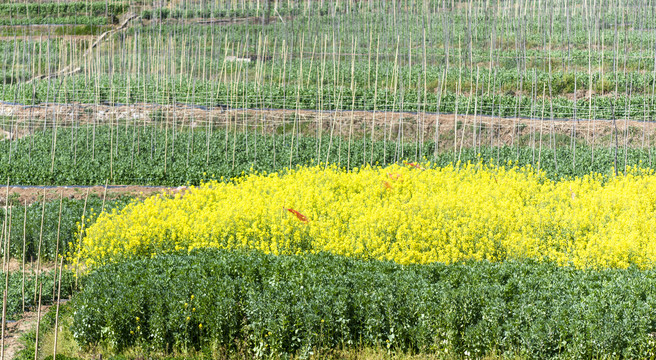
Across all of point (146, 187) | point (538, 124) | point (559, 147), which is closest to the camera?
point (146, 187)

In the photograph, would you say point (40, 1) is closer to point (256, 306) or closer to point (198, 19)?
point (198, 19)

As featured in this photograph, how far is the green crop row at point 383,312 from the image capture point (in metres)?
8.48

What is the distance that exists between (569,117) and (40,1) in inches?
1575

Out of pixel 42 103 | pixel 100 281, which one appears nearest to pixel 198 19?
pixel 42 103

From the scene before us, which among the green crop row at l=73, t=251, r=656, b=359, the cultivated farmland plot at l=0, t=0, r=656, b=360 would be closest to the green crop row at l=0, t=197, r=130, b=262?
the cultivated farmland plot at l=0, t=0, r=656, b=360

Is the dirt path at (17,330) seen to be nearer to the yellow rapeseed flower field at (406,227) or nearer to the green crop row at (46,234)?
the yellow rapeseed flower field at (406,227)

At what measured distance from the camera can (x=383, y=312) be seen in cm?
912

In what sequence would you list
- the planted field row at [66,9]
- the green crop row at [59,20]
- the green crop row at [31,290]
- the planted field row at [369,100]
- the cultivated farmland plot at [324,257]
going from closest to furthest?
the cultivated farmland plot at [324,257] → the green crop row at [31,290] → the planted field row at [369,100] → the green crop row at [59,20] → the planted field row at [66,9]

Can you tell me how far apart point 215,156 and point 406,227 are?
10.9 m

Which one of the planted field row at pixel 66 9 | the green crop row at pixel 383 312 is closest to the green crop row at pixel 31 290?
the green crop row at pixel 383 312

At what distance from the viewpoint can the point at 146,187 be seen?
1977 centimetres

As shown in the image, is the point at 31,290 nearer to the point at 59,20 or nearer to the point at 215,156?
the point at 215,156

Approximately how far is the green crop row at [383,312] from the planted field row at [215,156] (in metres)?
9.43

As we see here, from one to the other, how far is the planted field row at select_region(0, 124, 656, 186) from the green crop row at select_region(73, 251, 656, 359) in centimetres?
943
